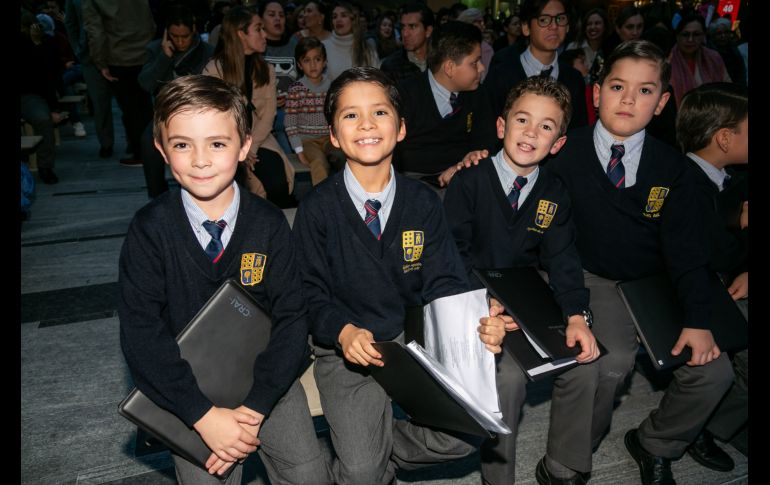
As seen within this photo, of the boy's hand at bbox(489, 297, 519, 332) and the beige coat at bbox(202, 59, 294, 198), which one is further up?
the beige coat at bbox(202, 59, 294, 198)

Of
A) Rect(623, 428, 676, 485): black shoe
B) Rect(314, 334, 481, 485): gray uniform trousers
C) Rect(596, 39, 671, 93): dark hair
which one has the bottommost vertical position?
Rect(623, 428, 676, 485): black shoe

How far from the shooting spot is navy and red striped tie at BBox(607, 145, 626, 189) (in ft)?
7.54

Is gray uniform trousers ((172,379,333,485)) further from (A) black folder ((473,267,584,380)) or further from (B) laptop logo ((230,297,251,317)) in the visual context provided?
(A) black folder ((473,267,584,380))

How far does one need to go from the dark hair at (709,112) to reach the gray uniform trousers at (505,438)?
138 centimetres

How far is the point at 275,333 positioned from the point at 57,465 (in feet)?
4.15

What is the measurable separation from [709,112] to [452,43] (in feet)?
4.60

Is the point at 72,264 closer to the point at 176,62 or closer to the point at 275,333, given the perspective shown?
the point at 176,62

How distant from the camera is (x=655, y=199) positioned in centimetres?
228

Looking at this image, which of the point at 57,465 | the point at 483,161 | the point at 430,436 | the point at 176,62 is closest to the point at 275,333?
the point at 430,436

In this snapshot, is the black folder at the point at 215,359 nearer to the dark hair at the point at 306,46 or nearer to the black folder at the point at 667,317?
the black folder at the point at 667,317

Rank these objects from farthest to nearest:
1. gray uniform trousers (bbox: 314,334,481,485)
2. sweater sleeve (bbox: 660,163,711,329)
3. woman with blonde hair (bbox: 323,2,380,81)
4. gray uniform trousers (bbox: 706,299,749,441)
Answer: woman with blonde hair (bbox: 323,2,380,81)
gray uniform trousers (bbox: 706,299,749,441)
sweater sleeve (bbox: 660,163,711,329)
gray uniform trousers (bbox: 314,334,481,485)

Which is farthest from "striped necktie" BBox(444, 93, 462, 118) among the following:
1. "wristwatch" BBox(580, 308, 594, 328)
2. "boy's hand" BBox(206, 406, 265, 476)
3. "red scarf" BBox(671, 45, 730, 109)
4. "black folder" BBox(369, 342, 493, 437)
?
"red scarf" BBox(671, 45, 730, 109)

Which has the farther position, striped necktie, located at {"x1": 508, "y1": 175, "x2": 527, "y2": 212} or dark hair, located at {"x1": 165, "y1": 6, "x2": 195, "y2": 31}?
dark hair, located at {"x1": 165, "y1": 6, "x2": 195, "y2": 31}

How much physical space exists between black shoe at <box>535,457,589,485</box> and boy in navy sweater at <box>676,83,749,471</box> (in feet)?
2.04
